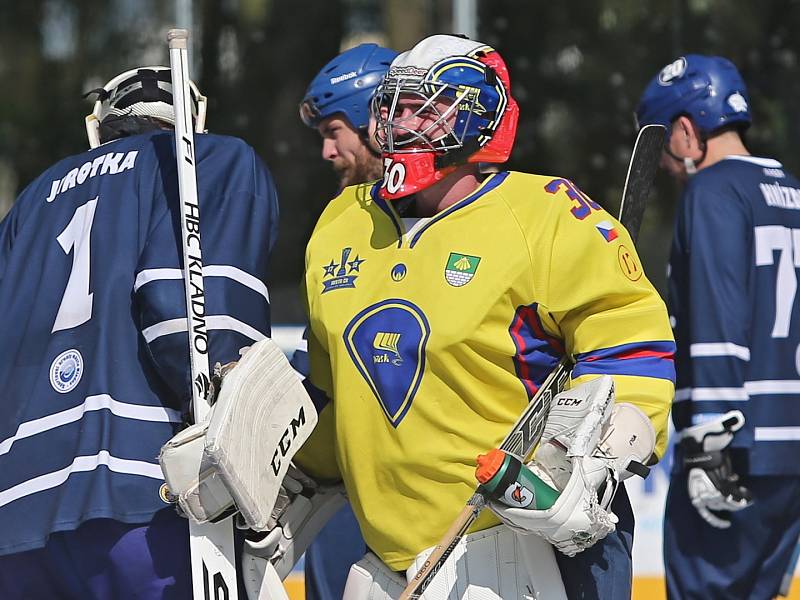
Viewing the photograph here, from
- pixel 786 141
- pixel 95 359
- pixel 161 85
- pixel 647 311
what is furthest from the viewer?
pixel 786 141

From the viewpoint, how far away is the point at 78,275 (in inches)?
110

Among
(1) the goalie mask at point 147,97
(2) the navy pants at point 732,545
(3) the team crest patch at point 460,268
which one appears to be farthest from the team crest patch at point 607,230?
(2) the navy pants at point 732,545

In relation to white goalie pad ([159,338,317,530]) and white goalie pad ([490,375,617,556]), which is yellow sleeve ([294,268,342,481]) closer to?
white goalie pad ([159,338,317,530])

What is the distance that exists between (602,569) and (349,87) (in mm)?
1829

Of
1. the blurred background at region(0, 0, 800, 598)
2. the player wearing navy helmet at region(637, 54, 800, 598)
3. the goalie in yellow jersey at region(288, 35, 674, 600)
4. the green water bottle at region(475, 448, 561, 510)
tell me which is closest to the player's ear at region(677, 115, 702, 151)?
the player wearing navy helmet at region(637, 54, 800, 598)

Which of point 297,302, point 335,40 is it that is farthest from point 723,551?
point 335,40

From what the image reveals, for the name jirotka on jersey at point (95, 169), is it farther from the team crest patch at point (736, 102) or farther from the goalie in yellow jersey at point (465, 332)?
the team crest patch at point (736, 102)

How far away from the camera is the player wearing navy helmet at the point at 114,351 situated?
2.67 meters

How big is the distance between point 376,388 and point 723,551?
2.02 meters

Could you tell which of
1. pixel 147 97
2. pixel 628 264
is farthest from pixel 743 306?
pixel 147 97

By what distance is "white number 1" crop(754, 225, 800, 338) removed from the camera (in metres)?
4.18

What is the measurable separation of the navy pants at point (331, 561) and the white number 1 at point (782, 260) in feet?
4.53

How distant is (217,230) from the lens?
2742mm

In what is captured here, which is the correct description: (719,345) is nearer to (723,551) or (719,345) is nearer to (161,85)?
(723,551)
